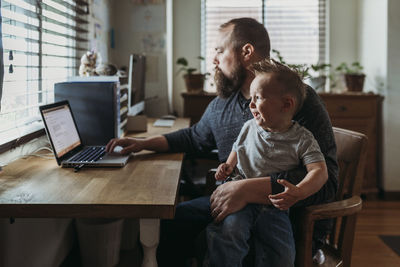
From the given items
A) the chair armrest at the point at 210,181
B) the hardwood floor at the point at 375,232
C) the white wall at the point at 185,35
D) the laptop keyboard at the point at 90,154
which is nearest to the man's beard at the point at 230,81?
the chair armrest at the point at 210,181

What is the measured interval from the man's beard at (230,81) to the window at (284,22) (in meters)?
2.24

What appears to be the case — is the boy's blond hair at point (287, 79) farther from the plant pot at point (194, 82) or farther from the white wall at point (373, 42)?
the white wall at point (373, 42)

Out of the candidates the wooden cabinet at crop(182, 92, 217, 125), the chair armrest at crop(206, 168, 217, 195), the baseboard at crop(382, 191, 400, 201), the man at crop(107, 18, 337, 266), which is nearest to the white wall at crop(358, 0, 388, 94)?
the baseboard at crop(382, 191, 400, 201)

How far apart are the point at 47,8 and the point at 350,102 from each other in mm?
2535

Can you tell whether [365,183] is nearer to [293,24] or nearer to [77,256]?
[293,24]

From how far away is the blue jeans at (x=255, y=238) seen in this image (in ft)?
4.14

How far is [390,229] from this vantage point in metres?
2.98

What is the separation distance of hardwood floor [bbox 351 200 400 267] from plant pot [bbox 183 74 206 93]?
1.70 m

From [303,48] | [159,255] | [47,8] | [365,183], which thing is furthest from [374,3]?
[159,255]

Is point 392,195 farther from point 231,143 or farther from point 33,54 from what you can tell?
point 33,54

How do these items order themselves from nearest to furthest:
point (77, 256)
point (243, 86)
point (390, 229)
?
point (243, 86)
point (77, 256)
point (390, 229)

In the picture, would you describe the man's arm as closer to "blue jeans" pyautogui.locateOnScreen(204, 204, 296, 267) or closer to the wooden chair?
"blue jeans" pyautogui.locateOnScreen(204, 204, 296, 267)

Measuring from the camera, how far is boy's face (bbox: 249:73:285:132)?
1.36 meters

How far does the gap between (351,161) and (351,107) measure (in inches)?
86.1
